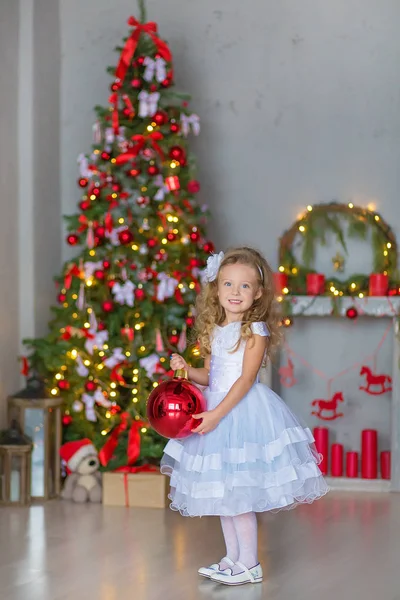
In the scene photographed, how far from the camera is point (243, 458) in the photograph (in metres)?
3.55

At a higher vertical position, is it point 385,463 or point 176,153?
point 176,153

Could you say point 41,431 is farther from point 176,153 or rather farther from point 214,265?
point 214,265

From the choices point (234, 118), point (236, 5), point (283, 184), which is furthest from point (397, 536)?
point (236, 5)

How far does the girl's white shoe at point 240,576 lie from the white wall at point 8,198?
219cm

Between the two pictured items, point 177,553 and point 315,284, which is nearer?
point 177,553

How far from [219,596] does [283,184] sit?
3.24 metres

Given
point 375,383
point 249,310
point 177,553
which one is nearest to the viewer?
point 249,310

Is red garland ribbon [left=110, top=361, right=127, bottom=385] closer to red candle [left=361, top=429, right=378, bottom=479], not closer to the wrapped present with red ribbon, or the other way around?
the wrapped present with red ribbon

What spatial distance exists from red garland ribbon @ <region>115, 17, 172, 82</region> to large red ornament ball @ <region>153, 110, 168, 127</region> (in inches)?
11.6

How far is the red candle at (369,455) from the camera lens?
5.80 metres

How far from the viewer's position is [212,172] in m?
6.27

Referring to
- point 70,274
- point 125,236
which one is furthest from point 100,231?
point 70,274

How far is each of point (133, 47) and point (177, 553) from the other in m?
2.78

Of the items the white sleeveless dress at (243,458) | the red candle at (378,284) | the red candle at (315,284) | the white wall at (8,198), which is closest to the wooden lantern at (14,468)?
the white wall at (8,198)
